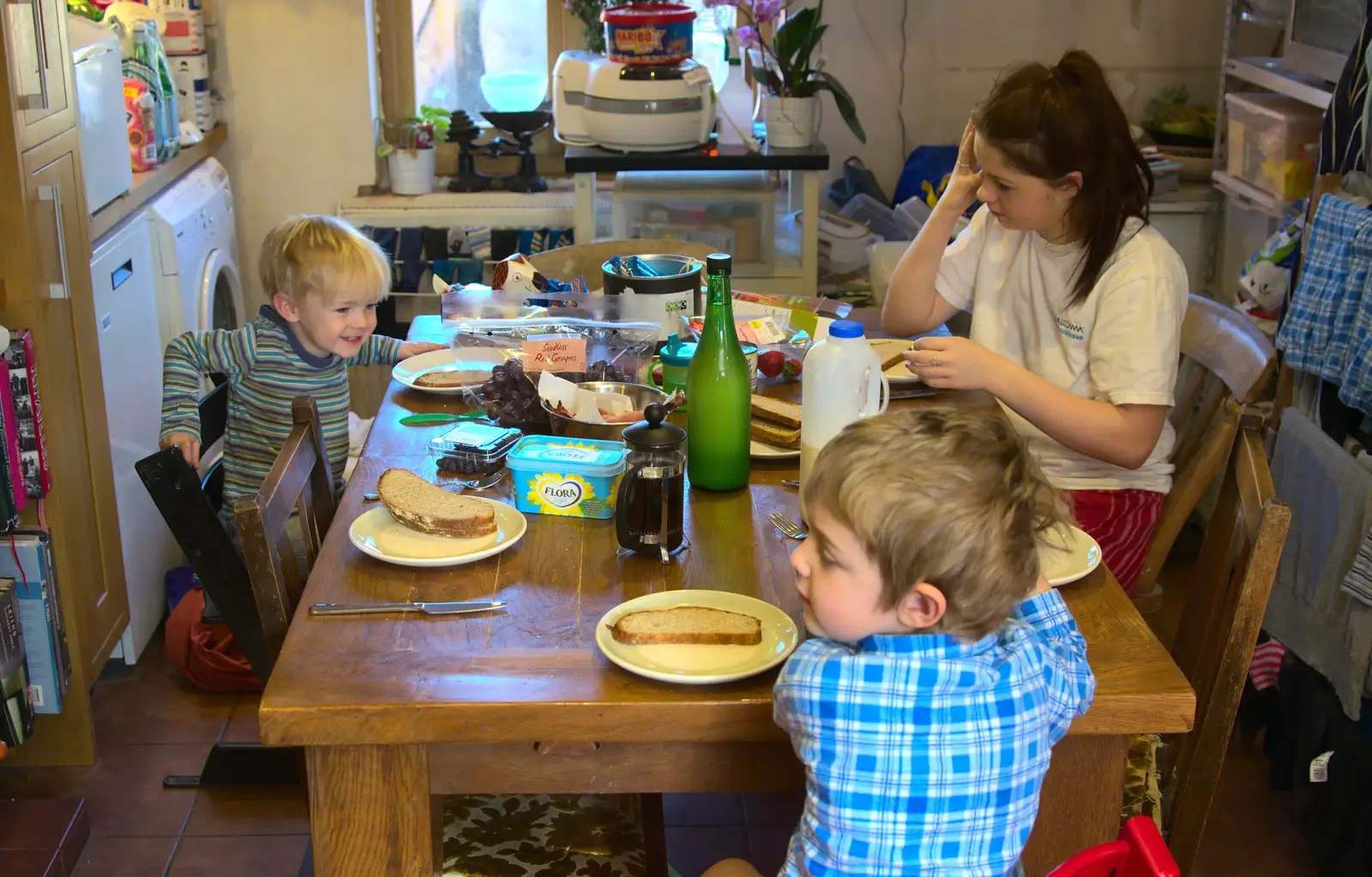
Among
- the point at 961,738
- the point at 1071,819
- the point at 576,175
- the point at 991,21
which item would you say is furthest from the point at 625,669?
the point at 991,21

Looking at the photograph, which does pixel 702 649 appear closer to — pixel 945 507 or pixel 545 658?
pixel 545 658

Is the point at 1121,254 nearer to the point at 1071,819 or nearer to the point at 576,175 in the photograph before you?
the point at 1071,819

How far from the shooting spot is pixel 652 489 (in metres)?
1.51

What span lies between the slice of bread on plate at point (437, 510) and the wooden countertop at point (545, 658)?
0.05 m

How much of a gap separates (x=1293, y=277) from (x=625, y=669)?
2.07 m

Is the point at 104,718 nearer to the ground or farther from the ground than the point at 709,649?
nearer to the ground

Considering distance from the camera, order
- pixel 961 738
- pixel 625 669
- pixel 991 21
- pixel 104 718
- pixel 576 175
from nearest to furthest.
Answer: pixel 961 738 → pixel 625 669 → pixel 104 718 → pixel 576 175 → pixel 991 21

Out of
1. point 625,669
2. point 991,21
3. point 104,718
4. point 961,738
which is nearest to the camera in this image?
point 961,738

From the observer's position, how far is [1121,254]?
195 cm

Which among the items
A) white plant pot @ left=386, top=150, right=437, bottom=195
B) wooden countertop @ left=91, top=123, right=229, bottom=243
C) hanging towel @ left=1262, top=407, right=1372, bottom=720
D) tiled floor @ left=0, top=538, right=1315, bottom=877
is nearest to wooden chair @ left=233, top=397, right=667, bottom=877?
tiled floor @ left=0, top=538, right=1315, bottom=877

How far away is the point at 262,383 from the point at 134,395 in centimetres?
75

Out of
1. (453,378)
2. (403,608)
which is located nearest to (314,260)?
(453,378)

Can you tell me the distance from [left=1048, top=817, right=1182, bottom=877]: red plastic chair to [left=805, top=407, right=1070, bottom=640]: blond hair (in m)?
0.20

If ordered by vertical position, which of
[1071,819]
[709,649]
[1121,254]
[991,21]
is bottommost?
[1071,819]
